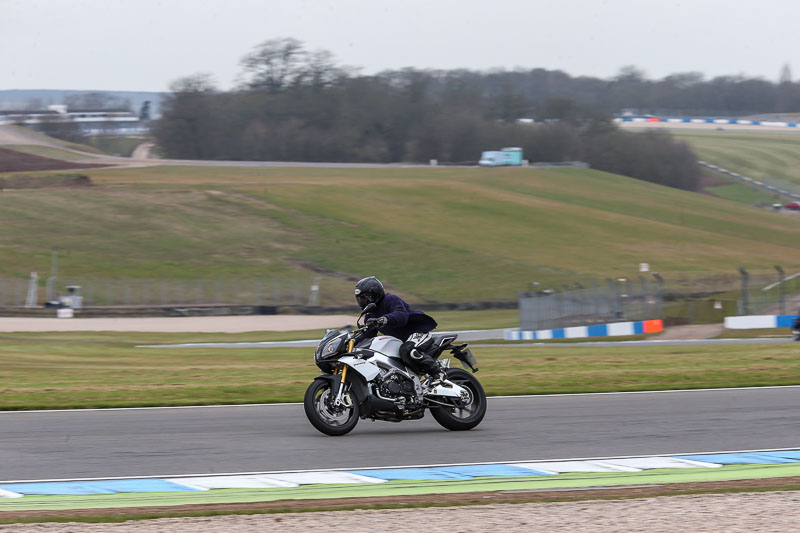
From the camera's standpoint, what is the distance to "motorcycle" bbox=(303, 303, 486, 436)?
440 inches

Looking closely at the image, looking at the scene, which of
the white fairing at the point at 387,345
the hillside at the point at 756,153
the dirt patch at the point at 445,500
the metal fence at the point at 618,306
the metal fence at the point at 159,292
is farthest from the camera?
the hillside at the point at 756,153

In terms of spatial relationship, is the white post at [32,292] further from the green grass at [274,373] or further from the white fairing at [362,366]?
the white fairing at [362,366]

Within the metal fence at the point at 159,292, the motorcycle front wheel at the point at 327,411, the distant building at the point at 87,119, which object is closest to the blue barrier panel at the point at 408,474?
the motorcycle front wheel at the point at 327,411

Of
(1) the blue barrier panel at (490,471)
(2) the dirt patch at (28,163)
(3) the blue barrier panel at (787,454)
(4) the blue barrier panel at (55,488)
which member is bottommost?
(3) the blue barrier panel at (787,454)

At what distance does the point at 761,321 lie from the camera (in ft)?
113

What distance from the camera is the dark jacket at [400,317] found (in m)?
11.4

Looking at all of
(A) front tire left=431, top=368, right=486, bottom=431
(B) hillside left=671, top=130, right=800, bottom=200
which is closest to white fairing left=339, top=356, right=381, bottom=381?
(A) front tire left=431, top=368, right=486, bottom=431

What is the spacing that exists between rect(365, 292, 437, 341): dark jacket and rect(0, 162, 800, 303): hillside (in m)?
40.8

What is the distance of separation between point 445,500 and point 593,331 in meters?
30.1

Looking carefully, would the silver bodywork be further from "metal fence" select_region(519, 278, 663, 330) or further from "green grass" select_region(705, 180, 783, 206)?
"green grass" select_region(705, 180, 783, 206)

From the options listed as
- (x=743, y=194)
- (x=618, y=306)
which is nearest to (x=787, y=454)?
(x=618, y=306)

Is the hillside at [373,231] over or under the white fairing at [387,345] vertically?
over

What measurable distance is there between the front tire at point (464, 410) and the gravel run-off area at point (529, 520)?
3.97 metres

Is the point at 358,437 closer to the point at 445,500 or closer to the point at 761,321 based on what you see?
the point at 445,500
